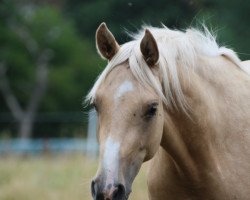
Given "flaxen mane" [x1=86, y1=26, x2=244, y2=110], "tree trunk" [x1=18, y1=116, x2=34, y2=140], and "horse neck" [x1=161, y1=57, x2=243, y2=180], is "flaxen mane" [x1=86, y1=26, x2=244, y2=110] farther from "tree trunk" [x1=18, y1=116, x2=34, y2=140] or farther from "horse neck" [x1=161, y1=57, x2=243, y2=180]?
"tree trunk" [x1=18, y1=116, x2=34, y2=140]

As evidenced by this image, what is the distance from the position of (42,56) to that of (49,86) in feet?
6.11

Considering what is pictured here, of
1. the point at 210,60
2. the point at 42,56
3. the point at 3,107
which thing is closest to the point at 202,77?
the point at 210,60

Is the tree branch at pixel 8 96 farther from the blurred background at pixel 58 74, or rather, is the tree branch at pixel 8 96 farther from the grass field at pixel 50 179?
the grass field at pixel 50 179

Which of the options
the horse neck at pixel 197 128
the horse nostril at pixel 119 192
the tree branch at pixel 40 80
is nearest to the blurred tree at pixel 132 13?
the horse neck at pixel 197 128

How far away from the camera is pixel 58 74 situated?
36.8 meters

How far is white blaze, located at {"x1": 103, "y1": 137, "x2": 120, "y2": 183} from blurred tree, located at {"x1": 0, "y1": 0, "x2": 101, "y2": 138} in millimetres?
29034

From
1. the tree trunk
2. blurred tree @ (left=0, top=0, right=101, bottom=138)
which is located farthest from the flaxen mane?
blurred tree @ (left=0, top=0, right=101, bottom=138)

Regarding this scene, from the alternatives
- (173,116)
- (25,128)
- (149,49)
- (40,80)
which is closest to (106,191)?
(173,116)

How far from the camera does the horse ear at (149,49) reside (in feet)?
17.3

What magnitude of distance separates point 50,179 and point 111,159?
21.8 feet

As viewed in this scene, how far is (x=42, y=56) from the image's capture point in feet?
123

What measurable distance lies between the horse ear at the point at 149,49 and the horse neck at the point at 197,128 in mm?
285

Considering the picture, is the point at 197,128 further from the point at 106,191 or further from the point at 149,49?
the point at 106,191

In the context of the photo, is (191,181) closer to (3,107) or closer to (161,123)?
(161,123)
